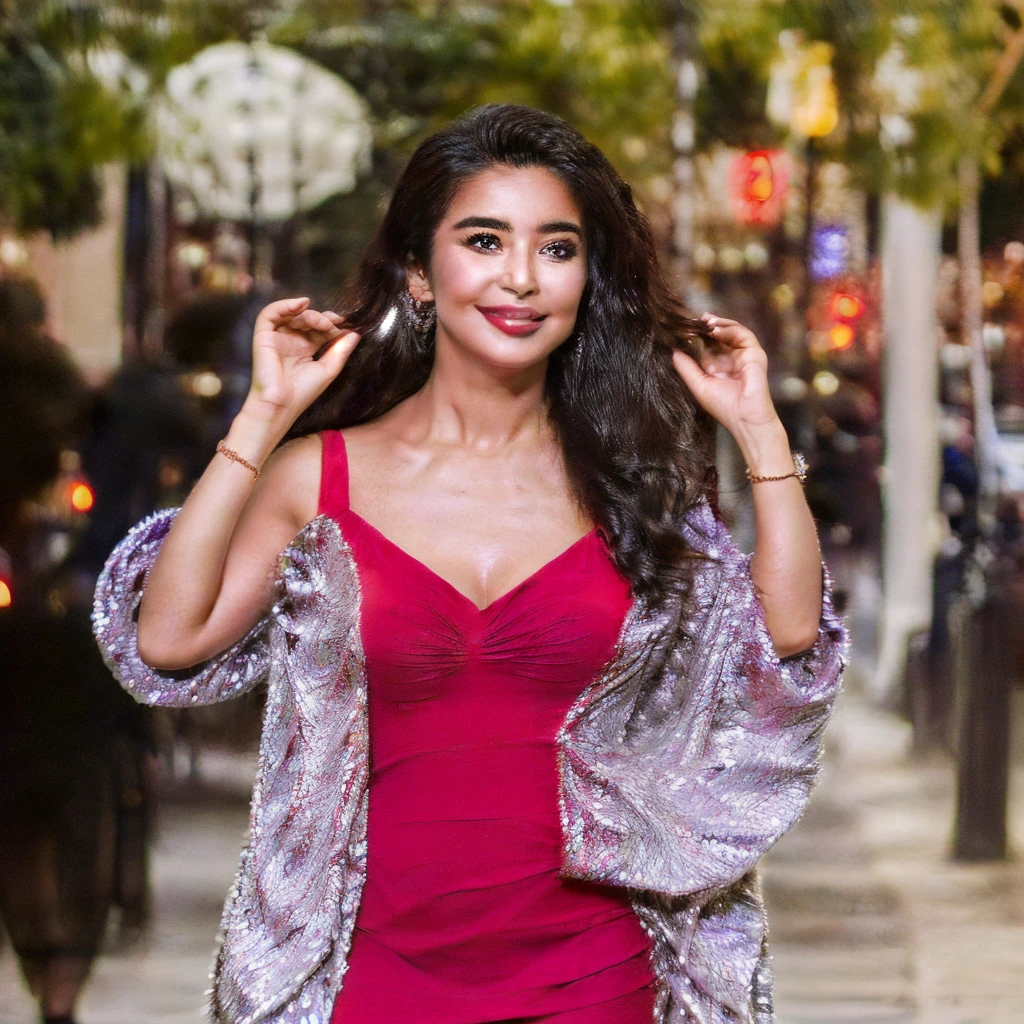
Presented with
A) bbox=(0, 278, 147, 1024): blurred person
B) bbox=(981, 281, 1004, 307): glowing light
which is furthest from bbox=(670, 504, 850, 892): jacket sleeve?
bbox=(981, 281, 1004, 307): glowing light

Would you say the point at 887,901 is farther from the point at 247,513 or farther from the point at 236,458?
the point at 236,458

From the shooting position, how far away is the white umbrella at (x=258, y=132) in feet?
13.9

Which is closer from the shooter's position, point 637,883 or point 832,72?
point 637,883

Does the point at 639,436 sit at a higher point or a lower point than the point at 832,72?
lower

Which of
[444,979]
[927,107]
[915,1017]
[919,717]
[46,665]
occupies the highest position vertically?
[927,107]

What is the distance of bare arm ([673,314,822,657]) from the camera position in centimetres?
194

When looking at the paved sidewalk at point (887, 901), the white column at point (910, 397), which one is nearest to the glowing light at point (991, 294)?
the white column at point (910, 397)

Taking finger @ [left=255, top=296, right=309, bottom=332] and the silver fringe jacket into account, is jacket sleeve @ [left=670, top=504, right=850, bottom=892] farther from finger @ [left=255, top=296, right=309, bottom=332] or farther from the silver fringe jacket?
finger @ [left=255, top=296, right=309, bottom=332]

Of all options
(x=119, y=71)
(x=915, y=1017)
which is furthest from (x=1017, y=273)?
(x=119, y=71)

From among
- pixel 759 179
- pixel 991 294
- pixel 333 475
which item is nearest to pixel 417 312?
pixel 333 475

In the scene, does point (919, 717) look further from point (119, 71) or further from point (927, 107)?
point (119, 71)

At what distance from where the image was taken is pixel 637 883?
187cm

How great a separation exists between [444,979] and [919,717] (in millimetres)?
3237

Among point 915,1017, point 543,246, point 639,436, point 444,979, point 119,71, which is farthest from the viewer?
point 119,71
